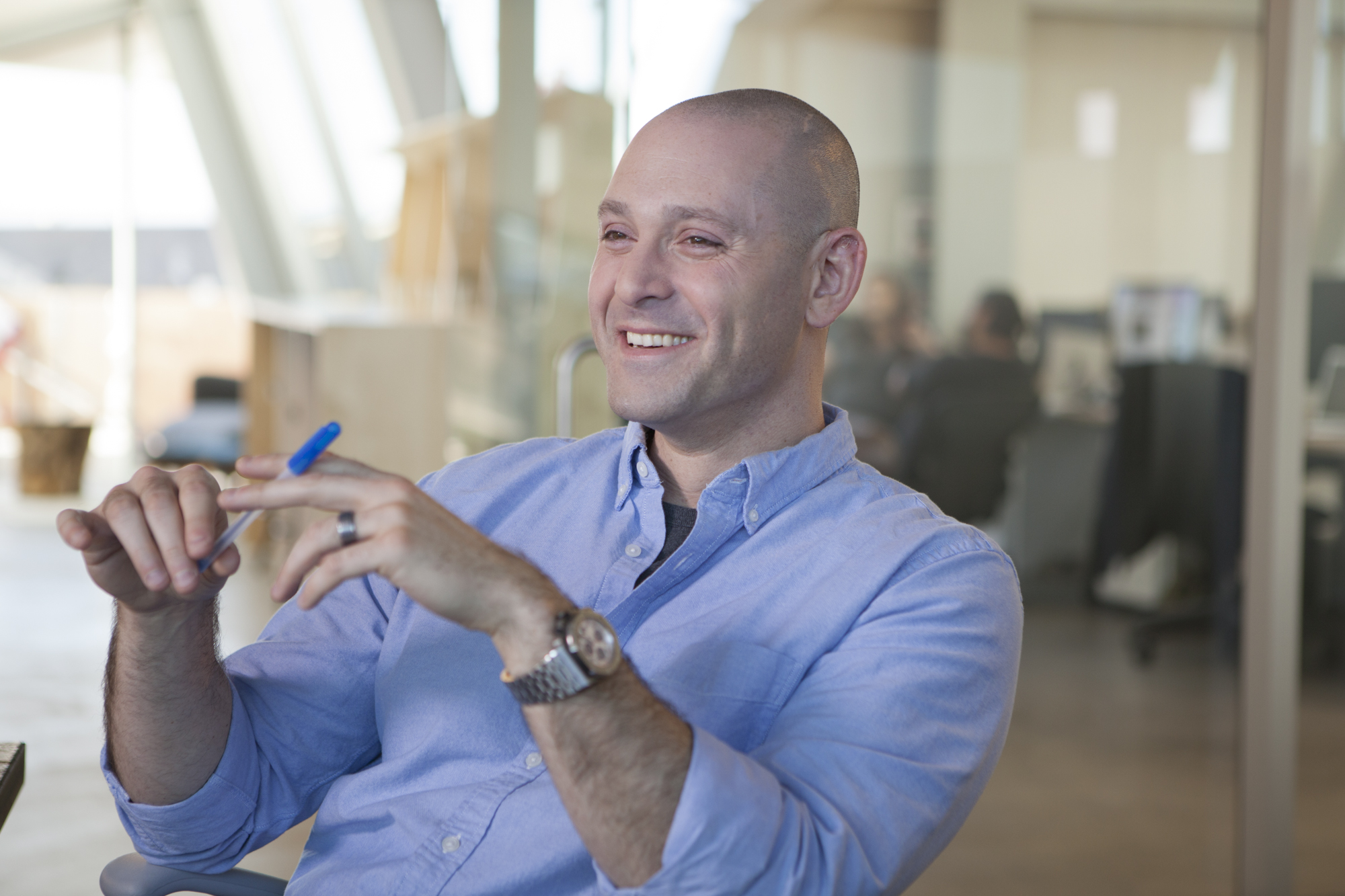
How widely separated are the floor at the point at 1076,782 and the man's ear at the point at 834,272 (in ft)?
5.44

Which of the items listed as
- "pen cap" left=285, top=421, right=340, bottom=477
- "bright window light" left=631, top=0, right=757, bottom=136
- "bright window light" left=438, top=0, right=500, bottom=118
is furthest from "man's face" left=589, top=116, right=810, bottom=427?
"bright window light" left=438, top=0, right=500, bottom=118

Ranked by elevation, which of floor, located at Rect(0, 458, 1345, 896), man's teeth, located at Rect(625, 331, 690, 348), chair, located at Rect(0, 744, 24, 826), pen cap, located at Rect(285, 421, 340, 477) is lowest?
floor, located at Rect(0, 458, 1345, 896)

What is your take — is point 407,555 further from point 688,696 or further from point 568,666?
point 688,696

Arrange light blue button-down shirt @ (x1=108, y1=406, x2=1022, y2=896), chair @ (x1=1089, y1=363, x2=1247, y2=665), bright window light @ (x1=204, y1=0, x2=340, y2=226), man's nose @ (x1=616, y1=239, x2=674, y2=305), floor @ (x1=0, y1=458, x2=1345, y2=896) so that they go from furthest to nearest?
1. bright window light @ (x1=204, y1=0, x2=340, y2=226)
2. chair @ (x1=1089, y1=363, x2=1247, y2=665)
3. floor @ (x1=0, y1=458, x2=1345, y2=896)
4. man's nose @ (x1=616, y1=239, x2=674, y2=305)
5. light blue button-down shirt @ (x1=108, y1=406, x2=1022, y2=896)

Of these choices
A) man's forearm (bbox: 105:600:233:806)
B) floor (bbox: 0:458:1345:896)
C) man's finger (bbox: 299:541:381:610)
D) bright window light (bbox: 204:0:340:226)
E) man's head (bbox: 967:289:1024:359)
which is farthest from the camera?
bright window light (bbox: 204:0:340:226)

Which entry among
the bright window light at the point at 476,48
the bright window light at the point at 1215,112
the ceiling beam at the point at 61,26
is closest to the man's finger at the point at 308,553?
the bright window light at the point at 1215,112

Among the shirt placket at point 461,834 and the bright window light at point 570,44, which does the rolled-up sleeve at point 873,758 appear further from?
the bright window light at point 570,44

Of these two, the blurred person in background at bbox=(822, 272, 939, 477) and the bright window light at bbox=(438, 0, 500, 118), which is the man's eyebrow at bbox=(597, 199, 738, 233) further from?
the bright window light at bbox=(438, 0, 500, 118)

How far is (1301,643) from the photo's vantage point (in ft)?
8.02

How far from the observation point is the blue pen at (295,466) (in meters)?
0.79

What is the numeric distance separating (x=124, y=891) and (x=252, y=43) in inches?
292

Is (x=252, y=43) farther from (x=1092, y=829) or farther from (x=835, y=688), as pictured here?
(x=835, y=688)

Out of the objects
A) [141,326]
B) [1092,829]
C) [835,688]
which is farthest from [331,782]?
[141,326]

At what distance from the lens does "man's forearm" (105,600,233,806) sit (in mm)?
1011
